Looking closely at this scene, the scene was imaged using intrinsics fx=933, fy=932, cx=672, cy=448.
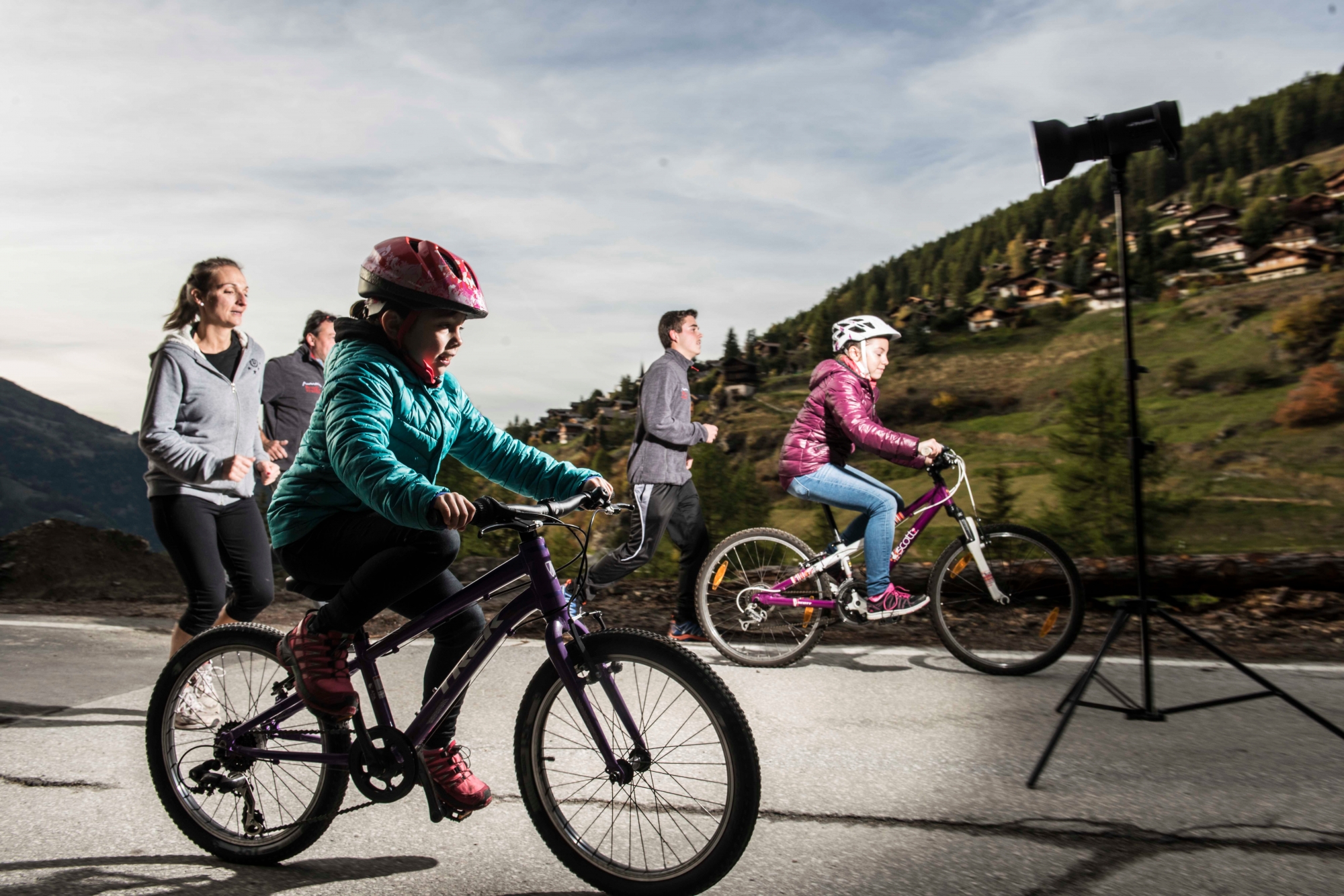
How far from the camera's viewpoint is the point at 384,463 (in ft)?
7.48

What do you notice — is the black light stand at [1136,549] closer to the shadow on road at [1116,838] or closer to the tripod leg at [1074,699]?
the tripod leg at [1074,699]

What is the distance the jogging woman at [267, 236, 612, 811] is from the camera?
238 centimetres

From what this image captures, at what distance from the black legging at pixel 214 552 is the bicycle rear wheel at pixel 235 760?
43.2 inches

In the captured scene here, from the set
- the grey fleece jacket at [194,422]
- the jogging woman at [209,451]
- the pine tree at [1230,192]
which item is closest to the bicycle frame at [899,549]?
the jogging woman at [209,451]

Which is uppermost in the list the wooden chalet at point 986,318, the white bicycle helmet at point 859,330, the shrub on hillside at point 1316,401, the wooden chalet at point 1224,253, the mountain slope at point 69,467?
the wooden chalet at point 1224,253

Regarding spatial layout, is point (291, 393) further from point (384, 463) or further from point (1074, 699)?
point (1074, 699)

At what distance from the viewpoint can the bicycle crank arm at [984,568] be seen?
5.19 m

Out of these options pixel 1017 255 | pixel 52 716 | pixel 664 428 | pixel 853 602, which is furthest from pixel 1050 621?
pixel 1017 255

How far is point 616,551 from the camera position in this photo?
6.04 metres

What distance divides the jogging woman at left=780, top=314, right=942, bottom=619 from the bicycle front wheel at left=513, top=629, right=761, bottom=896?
319cm

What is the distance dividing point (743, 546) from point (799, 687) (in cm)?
103

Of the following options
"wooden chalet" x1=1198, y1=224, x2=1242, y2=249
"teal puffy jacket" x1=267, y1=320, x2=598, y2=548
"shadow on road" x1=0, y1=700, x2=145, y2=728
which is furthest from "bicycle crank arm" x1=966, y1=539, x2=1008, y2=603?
"wooden chalet" x1=1198, y1=224, x2=1242, y2=249

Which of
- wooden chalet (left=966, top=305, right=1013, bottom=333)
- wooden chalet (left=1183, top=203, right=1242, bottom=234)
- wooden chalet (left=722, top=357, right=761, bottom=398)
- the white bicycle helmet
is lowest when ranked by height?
the white bicycle helmet

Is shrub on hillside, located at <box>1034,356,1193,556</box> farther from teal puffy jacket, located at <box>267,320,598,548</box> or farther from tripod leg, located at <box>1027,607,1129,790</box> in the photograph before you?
teal puffy jacket, located at <box>267,320,598,548</box>
